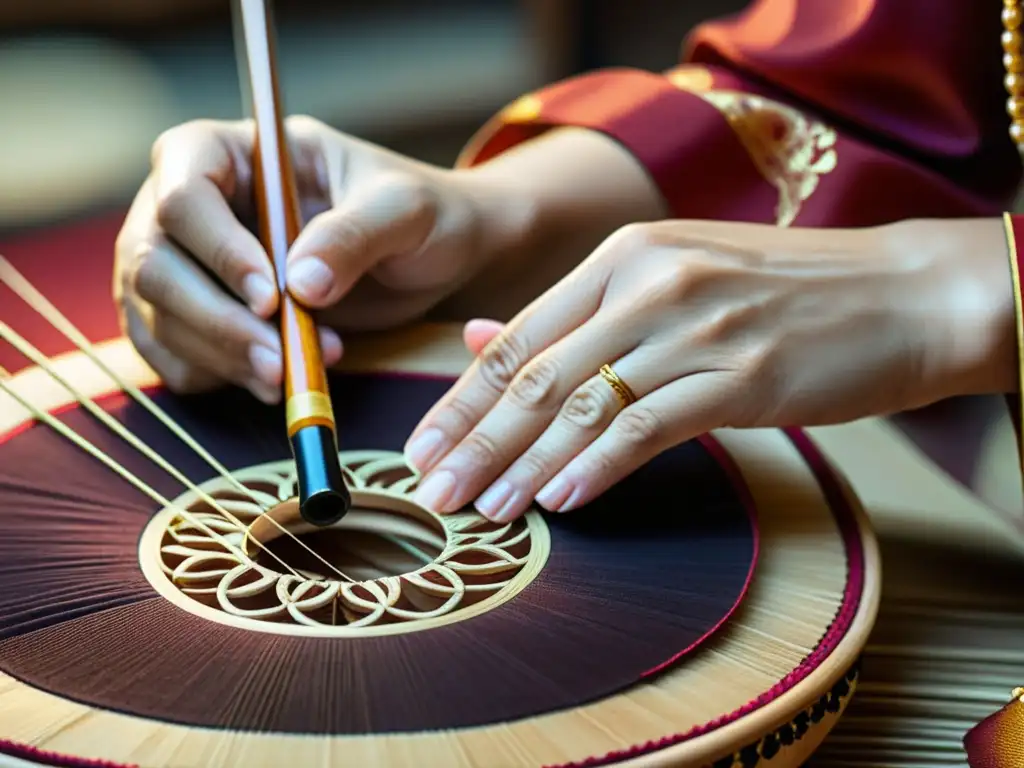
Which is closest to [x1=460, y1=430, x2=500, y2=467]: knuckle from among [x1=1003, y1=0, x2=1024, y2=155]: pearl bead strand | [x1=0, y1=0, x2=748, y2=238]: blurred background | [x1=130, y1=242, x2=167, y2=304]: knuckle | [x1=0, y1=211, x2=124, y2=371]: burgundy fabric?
[x1=130, y1=242, x2=167, y2=304]: knuckle

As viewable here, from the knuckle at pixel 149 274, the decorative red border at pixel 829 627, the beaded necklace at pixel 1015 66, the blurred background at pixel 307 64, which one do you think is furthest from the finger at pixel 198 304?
the blurred background at pixel 307 64

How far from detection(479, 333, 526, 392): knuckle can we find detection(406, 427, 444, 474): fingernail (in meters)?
0.04

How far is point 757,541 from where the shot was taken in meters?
0.61

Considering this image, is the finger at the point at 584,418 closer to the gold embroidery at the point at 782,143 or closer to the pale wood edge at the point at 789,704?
the pale wood edge at the point at 789,704

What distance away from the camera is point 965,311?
0.67 meters

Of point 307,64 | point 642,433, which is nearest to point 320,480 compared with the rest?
point 642,433

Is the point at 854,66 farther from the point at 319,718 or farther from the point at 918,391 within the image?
the point at 319,718

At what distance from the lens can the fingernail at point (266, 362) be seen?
0.70 metres

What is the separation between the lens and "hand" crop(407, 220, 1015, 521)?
2.08 ft

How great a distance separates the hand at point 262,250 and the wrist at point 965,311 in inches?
11.7

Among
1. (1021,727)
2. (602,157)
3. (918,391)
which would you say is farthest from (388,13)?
(1021,727)

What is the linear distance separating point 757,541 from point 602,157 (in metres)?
0.41

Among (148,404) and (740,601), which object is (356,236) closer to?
(148,404)

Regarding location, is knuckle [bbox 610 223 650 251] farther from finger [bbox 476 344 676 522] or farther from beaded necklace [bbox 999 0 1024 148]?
beaded necklace [bbox 999 0 1024 148]
